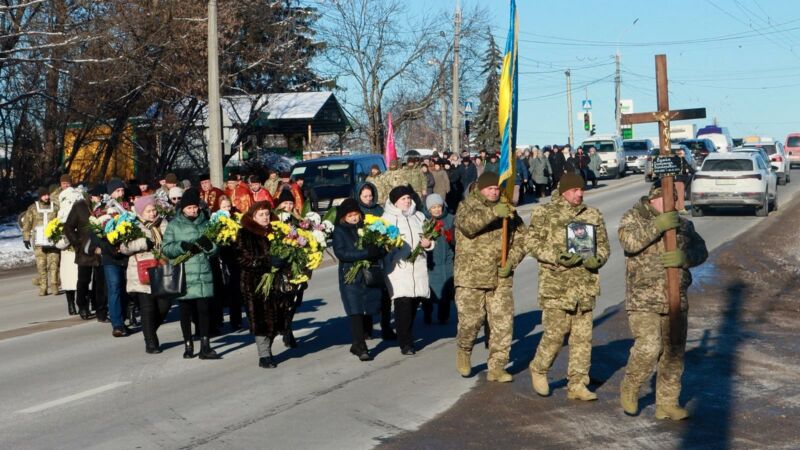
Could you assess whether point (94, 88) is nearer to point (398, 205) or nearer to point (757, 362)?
point (398, 205)

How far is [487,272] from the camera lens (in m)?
10.0

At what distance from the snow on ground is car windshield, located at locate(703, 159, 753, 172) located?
16.6m

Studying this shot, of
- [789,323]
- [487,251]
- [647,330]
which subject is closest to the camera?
[647,330]

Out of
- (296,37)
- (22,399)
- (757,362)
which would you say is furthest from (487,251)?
(296,37)

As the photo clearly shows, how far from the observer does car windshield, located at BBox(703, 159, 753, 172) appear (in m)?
30.1

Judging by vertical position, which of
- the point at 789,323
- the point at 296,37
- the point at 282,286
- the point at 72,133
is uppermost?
the point at 296,37

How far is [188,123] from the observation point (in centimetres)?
3547

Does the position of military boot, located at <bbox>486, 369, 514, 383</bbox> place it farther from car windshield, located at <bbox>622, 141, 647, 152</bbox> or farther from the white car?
car windshield, located at <bbox>622, 141, 647, 152</bbox>

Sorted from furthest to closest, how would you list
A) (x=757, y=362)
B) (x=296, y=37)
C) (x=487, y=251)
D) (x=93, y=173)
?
1. (x=296, y=37)
2. (x=93, y=173)
3. (x=757, y=362)
4. (x=487, y=251)

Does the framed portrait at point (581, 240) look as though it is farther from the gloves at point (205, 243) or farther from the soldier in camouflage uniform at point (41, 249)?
the soldier in camouflage uniform at point (41, 249)

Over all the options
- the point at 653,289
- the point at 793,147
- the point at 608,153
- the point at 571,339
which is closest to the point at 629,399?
the point at 571,339

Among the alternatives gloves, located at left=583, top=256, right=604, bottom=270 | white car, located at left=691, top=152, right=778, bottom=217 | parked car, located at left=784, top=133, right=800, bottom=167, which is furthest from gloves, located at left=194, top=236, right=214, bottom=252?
parked car, located at left=784, top=133, right=800, bottom=167

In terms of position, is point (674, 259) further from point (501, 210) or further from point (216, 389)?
point (216, 389)

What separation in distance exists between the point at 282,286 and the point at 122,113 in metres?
22.8
